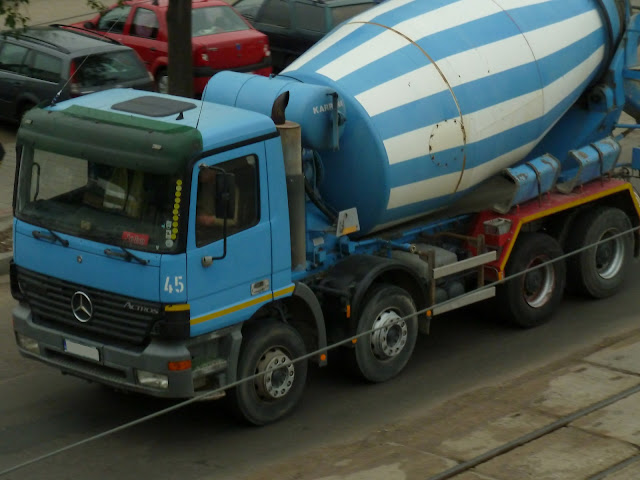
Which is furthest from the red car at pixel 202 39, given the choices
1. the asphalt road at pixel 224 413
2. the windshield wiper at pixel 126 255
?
the windshield wiper at pixel 126 255

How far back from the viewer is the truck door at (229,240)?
8578 mm

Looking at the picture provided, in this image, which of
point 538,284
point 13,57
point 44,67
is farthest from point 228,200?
point 13,57

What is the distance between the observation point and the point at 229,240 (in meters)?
8.84

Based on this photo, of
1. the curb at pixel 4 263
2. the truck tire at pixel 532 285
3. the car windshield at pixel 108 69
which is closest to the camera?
the truck tire at pixel 532 285

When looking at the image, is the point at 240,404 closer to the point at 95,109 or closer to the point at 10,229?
the point at 95,109

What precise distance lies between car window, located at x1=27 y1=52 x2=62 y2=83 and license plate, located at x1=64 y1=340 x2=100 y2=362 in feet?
30.5

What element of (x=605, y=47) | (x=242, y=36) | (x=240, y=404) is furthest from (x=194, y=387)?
(x=242, y=36)

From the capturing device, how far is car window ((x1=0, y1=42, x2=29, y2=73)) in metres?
18.2

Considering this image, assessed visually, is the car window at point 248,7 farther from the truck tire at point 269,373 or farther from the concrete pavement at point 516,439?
the truck tire at point 269,373

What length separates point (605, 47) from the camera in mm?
12164

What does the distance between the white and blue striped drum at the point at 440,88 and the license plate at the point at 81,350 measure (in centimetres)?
244

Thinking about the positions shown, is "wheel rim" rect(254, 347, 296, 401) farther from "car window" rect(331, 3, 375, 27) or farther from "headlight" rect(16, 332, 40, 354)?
"car window" rect(331, 3, 375, 27)

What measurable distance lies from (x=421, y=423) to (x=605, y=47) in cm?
484

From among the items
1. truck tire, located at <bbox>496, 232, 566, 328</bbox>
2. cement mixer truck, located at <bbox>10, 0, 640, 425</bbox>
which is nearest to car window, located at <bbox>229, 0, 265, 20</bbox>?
cement mixer truck, located at <bbox>10, 0, 640, 425</bbox>
